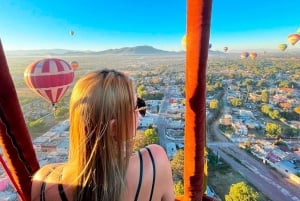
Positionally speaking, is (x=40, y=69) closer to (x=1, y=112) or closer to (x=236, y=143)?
(x=1, y=112)

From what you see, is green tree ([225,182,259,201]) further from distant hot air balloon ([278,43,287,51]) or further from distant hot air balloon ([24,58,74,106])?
distant hot air balloon ([278,43,287,51])

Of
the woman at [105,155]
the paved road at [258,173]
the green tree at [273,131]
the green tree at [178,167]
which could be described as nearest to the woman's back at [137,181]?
the woman at [105,155]

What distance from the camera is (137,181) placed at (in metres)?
0.55

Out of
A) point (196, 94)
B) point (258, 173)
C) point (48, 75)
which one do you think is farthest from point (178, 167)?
point (196, 94)

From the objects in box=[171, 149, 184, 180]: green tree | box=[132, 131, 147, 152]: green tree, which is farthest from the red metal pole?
box=[171, 149, 184, 180]: green tree

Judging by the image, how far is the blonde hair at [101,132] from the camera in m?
0.51

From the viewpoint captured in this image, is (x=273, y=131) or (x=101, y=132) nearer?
(x=101, y=132)

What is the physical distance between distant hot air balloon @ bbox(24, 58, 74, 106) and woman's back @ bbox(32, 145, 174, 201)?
373 centimetres

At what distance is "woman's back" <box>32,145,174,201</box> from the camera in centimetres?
55

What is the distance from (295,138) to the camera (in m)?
9.95

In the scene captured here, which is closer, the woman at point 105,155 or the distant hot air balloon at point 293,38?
the woman at point 105,155

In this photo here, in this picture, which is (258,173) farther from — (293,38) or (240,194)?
(293,38)

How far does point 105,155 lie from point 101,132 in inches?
1.9

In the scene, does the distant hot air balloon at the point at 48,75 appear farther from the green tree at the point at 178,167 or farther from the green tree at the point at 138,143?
the green tree at the point at 178,167
